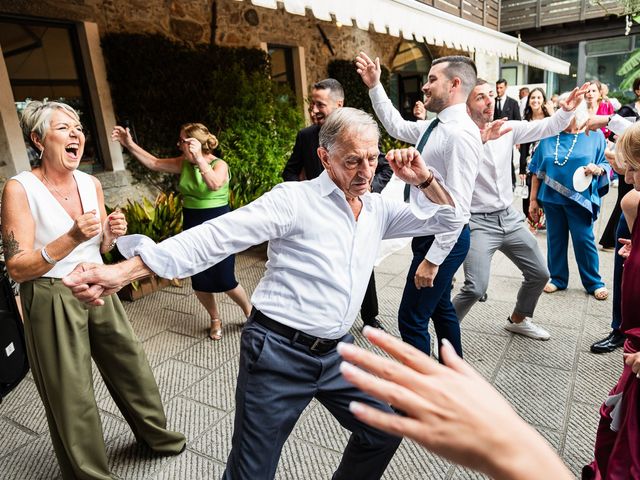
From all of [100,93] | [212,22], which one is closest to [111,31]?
[100,93]

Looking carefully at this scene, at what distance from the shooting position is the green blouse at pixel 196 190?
3564mm

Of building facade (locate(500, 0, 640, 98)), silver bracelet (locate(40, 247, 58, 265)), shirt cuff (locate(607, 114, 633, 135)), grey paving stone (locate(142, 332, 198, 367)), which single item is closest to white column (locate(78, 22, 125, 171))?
grey paving stone (locate(142, 332, 198, 367))

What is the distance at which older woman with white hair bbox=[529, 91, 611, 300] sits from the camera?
398cm

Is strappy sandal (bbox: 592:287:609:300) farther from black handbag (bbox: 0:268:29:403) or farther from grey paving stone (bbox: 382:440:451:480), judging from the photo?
black handbag (bbox: 0:268:29:403)

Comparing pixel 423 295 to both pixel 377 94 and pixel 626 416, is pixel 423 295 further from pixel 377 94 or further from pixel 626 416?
pixel 377 94

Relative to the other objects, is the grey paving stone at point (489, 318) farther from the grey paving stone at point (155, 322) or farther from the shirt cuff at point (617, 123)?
the grey paving stone at point (155, 322)

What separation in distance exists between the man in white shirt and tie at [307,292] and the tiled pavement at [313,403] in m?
0.78

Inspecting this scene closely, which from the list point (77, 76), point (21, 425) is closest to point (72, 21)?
point (77, 76)

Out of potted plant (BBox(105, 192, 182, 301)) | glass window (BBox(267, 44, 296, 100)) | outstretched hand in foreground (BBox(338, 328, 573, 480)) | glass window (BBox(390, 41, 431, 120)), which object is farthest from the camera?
glass window (BBox(390, 41, 431, 120))

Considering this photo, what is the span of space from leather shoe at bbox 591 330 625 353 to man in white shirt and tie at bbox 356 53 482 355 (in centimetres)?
125

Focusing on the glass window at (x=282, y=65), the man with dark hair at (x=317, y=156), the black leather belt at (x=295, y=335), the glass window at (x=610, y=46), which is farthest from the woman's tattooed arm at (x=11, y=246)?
the glass window at (x=610, y=46)

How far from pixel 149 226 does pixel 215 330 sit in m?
1.71

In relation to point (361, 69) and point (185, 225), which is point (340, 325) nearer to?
point (361, 69)

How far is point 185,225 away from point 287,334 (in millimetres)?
2402
